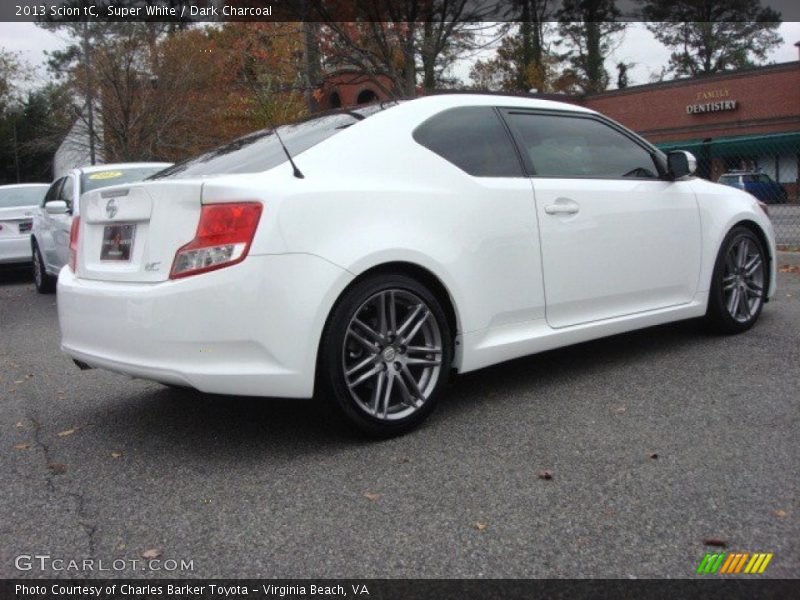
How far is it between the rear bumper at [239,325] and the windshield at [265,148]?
611mm

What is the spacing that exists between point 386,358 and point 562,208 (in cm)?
143

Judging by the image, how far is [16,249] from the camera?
1258 cm

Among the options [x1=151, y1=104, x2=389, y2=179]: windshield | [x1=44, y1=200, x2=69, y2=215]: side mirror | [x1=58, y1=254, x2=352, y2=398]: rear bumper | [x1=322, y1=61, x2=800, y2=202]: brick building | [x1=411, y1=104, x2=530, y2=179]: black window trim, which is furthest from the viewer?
[x1=322, y1=61, x2=800, y2=202]: brick building

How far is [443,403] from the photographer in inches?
175

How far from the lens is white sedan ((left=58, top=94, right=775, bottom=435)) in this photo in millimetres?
3418

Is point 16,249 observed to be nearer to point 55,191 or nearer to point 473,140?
point 55,191

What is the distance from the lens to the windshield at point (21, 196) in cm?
1294

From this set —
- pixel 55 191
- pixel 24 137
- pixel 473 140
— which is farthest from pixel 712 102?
pixel 24 137

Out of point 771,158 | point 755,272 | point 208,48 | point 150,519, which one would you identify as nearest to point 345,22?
point 771,158

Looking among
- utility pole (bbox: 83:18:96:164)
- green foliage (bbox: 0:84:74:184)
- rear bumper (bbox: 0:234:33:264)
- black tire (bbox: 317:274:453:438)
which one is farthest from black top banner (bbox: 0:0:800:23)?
green foliage (bbox: 0:84:74:184)

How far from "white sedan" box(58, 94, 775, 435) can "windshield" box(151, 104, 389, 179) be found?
0.06ft

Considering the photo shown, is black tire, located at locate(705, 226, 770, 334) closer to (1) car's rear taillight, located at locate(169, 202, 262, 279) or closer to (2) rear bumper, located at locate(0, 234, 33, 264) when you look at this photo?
(1) car's rear taillight, located at locate(169, 202, 262, 279)

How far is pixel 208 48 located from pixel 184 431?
80.6 feet
